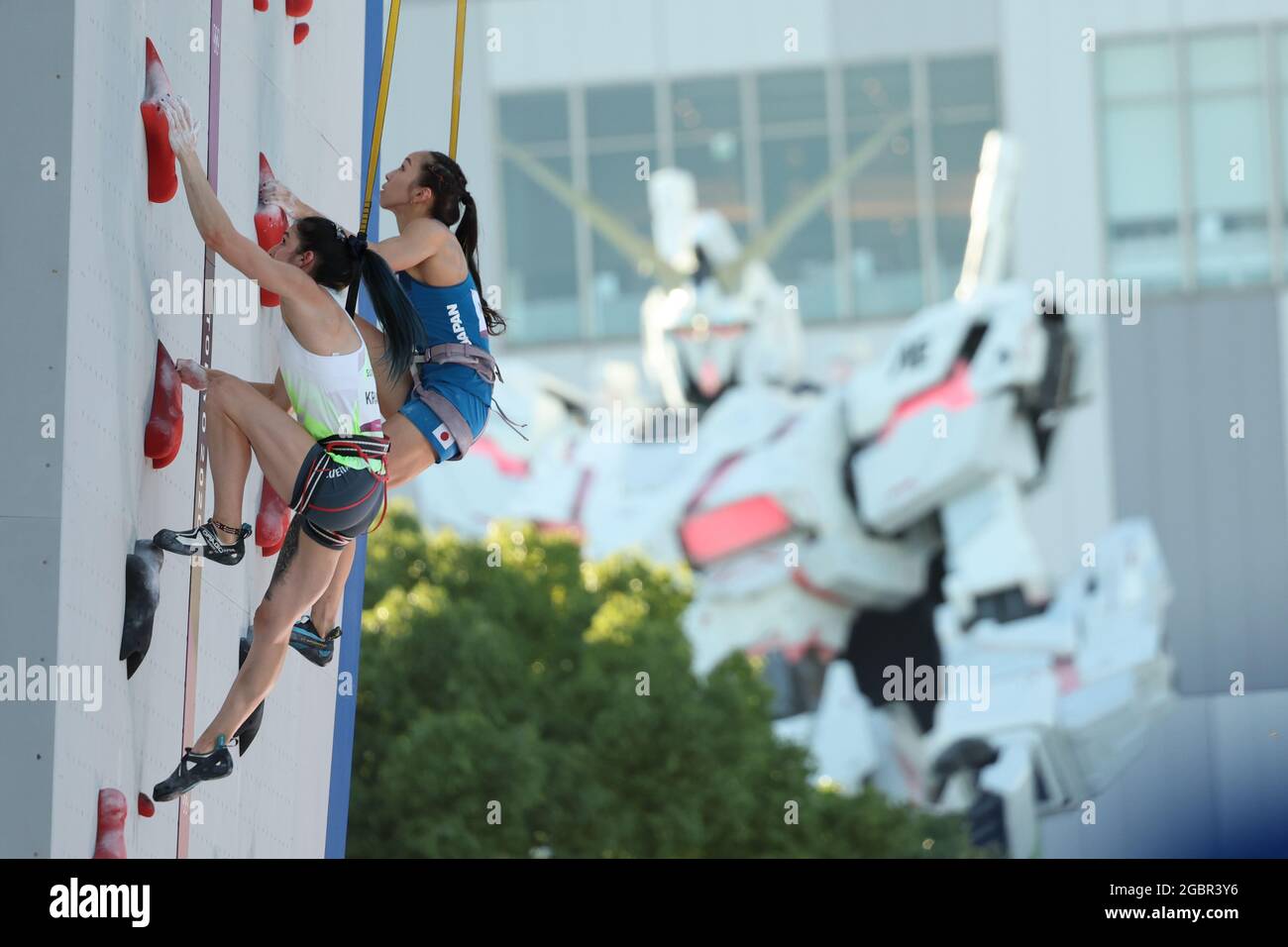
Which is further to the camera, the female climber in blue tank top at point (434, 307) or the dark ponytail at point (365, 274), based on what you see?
the female climber in blue tank top at point (434, 307)

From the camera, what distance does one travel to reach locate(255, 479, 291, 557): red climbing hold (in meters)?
7.43

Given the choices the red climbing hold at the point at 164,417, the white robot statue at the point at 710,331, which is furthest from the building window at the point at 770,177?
the red climbing hold at the point at 164,417

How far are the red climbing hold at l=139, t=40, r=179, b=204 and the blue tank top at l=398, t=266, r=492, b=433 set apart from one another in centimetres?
80

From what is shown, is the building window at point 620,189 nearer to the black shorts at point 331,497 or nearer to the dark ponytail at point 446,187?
the dark ponytail at point 446,187

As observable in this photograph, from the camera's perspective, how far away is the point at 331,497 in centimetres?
636

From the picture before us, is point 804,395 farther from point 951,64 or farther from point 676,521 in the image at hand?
point 951,64

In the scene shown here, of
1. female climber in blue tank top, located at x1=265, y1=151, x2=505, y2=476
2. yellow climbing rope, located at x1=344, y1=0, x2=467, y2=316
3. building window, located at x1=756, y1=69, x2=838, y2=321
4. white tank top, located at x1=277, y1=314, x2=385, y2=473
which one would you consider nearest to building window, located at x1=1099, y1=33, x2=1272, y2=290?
building window, located at x1=756, y1=69, x2=838, y2=321

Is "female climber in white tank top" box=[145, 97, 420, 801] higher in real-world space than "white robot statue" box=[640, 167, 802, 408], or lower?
lower

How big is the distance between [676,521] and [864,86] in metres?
12.6

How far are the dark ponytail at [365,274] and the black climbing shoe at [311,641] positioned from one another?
0.93 m

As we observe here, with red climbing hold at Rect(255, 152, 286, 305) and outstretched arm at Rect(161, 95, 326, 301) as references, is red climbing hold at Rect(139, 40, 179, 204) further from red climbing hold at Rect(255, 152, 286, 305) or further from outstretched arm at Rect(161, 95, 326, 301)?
red climbing hold at Rect(255, 152, 286, 305)

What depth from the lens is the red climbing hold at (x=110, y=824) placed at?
6.31 metres

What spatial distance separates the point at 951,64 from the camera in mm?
35625
